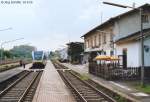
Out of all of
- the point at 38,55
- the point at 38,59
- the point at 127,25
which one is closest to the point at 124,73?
the point at 127,25

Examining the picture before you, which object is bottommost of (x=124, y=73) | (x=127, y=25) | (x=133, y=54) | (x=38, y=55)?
(x=124, y=73)

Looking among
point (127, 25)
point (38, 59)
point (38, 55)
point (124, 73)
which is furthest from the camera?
point (38, 55)

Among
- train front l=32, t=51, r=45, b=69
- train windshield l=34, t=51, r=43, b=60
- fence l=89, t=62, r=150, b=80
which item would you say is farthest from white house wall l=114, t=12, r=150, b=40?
train windshield l=34, t=51, r=43, b=60

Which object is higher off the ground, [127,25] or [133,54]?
[127,25]

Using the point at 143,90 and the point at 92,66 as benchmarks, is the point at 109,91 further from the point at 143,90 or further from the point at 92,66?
the point at 92,66

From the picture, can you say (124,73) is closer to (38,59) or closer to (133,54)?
(133,54)

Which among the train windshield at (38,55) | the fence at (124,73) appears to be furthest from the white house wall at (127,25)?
the train windshield at (38,55)

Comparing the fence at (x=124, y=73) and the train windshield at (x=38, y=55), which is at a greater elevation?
the train windshield at (x=38, y=55)

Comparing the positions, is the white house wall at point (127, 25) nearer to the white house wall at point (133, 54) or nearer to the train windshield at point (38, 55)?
the white house wall at point (133, 54)

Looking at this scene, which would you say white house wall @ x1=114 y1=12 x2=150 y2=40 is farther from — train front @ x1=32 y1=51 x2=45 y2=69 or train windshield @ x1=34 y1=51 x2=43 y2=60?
train windshield @ x1=34 y1=51 x2=43 y2=60

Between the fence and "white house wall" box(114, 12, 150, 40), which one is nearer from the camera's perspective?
the fence

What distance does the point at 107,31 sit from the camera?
52344 millimetres

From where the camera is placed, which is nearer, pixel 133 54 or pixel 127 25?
pixel 133 54

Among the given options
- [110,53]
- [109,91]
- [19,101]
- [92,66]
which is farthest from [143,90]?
[110,53]
